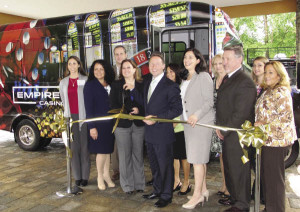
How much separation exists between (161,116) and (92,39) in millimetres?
2775

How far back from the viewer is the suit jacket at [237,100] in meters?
3.10

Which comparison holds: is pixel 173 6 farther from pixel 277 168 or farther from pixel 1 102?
pixel 1 102

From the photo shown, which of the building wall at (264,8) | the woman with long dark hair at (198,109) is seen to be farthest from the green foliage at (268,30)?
the woman with long dark hair at (198,109)

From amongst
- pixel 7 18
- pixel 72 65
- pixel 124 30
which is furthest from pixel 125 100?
pixel 7 18

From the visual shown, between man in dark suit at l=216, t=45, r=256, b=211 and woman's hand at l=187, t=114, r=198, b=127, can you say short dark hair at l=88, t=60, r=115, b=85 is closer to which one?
woman's hand at l=187, t=114, r=198, b=127

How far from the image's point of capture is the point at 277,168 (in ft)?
9.98

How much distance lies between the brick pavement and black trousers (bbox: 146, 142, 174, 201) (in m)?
0.21

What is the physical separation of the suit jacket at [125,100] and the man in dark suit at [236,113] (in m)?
1.05

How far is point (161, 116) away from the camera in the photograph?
346 centimetres

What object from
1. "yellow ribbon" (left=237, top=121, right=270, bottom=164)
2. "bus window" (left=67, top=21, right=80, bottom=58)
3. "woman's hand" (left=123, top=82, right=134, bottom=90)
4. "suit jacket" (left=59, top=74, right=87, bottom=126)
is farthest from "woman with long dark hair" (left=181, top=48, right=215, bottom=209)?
"bus window" (left=67, top=21, right=80, bottom=58)

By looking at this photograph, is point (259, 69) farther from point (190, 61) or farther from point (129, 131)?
point (129, 131)

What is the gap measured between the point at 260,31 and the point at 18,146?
26072mm

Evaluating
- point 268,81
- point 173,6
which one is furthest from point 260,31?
point 268,81

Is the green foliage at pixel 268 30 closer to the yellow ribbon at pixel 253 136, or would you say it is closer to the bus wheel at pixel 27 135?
the bus wheel at pixel 27 135
